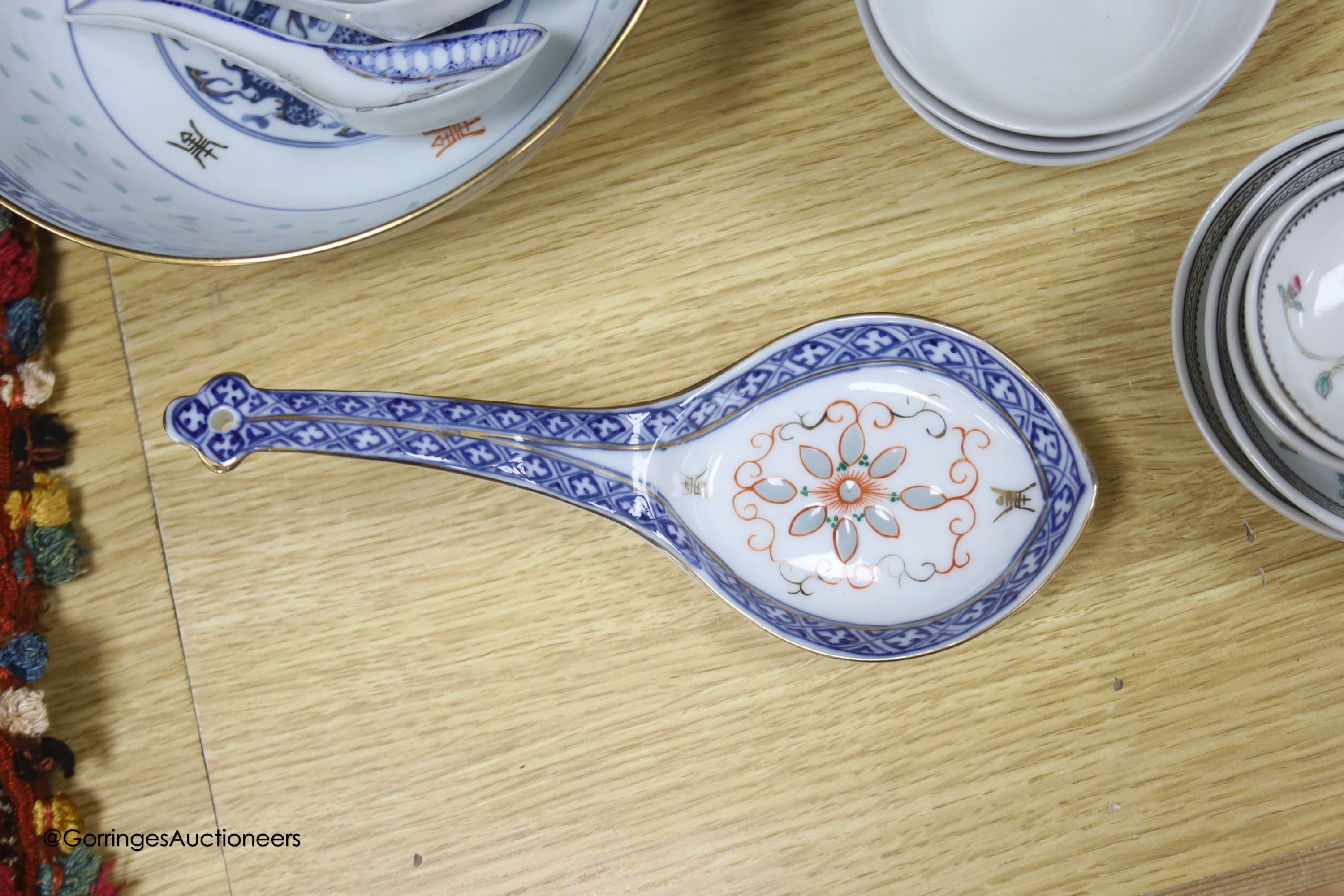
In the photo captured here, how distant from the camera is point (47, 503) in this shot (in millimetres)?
560

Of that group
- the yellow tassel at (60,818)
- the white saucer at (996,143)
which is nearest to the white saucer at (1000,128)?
the white saucer at (996,143)

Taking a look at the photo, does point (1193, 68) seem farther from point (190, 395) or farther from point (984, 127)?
point (190, 395)

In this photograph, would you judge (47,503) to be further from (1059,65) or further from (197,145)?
(1059,65)

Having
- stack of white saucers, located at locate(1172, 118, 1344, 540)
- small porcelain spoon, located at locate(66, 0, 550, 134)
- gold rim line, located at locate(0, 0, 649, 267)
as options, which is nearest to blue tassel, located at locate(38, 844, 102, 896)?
gold rim line, located at locate(0, 0, 649, 267)

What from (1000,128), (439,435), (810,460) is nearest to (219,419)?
(439,435)

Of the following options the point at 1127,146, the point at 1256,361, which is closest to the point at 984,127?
the point at 1127,146

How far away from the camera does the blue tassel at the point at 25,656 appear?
0.54 metres

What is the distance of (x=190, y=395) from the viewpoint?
0.53 m

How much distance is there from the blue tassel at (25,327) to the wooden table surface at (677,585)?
0.06 ft

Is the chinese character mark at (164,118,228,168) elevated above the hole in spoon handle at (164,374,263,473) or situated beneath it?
elevated above

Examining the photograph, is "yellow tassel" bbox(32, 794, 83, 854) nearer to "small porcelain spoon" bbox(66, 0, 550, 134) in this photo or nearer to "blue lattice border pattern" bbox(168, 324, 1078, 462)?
"blue lattice border pattern" bbox(168, 324, 1078, 462)

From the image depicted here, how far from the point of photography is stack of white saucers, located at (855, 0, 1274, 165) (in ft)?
1.39

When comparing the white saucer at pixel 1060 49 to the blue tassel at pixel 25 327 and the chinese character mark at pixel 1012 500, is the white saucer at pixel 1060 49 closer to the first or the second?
the chinese character mark at pixel 1012 500

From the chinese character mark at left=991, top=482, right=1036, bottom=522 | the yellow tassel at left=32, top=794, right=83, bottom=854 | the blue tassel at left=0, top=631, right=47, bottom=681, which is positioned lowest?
the yellow tassel at left=32, top=794, right=83, bottom=854
